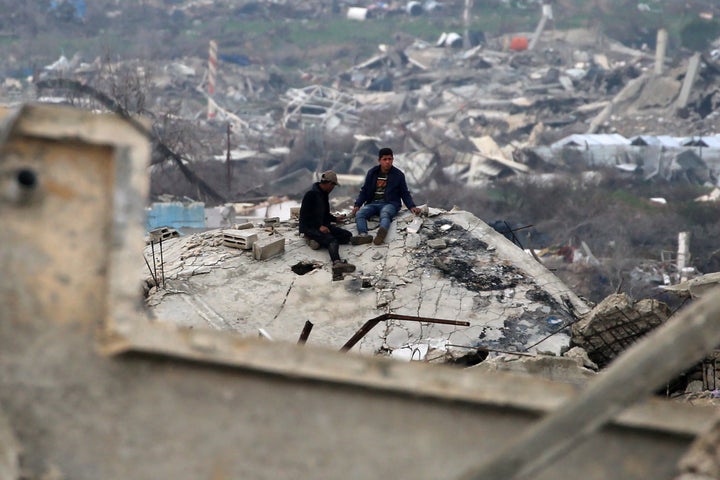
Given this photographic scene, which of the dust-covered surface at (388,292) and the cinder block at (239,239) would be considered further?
the cinder block at (239,239)

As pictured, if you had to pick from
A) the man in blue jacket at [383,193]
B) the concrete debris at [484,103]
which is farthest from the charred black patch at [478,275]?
the concrete debris at [484,103]

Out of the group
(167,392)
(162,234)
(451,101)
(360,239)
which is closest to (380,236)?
(360,239)

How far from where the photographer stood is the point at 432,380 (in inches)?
105

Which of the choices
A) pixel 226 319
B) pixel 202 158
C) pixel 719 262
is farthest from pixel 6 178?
pixel 202 158

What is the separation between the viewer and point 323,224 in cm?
960

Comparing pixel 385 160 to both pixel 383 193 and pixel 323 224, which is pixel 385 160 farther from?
pixel 323 224

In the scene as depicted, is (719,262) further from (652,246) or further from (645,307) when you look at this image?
(645,307)

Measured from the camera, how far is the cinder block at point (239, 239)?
9555mm

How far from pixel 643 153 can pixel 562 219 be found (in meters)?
9.09

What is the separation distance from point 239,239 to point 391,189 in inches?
62.8

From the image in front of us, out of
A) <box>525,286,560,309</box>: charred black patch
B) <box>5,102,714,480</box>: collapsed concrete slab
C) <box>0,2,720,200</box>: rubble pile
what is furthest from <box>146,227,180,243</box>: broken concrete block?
<box>0,2,720,200</box>: rubble pile

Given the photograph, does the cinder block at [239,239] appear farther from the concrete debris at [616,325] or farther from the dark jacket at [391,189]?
the concrete debris at [616,325]

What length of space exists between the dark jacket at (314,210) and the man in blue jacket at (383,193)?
0.44m

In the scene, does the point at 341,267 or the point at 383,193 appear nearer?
the point at 341,267
